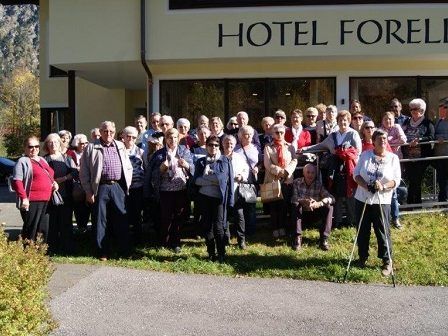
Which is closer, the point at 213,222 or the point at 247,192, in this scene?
the point at 213,222

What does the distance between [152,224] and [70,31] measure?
517 centimetres

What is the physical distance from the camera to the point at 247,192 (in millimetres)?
8328

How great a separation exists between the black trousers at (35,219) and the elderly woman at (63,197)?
8.9 inches

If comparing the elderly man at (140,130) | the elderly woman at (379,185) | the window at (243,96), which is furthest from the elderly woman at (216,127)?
the window at (243,96)

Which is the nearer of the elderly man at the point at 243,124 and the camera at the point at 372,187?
the camera at the point at 372,187

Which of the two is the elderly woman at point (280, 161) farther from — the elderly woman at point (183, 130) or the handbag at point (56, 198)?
the handbag at point (56, 198)

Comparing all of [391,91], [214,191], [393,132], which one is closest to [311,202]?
[214,191]

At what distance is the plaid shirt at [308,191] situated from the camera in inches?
325

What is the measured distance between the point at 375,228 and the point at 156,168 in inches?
121

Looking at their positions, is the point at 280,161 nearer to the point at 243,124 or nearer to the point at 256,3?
the point at 243,124

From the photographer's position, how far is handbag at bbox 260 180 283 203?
8.31m

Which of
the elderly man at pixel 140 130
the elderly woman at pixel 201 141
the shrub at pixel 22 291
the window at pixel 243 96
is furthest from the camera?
the window at pixel 243 96

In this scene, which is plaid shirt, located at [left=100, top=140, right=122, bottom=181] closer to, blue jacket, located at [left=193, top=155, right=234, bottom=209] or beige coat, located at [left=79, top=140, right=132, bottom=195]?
beige coat, located at [left=79, top=140, right=132, bottom=195]

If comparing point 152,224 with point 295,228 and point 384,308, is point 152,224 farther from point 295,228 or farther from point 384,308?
point 384,308
